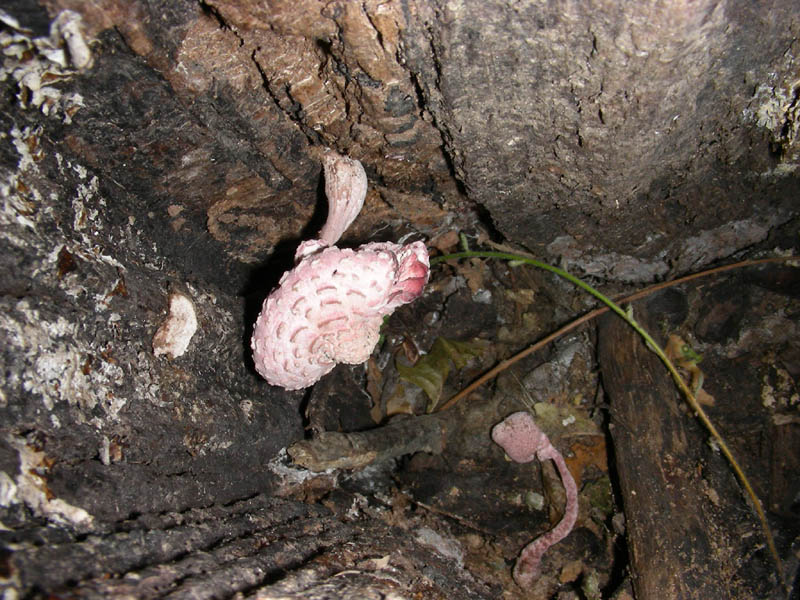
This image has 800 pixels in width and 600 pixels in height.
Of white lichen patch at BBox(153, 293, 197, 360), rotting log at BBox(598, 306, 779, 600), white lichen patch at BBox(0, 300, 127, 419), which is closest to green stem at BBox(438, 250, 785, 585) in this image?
rotting log at BBox(598, 306, 779, 600)

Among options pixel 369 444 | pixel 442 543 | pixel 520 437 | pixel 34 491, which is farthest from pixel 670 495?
pixel 34 491

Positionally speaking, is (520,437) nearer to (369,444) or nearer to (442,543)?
(442,543)

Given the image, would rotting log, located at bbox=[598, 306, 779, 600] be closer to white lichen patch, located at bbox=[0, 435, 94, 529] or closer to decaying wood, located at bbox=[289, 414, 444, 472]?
decaying wood, located at bbox=[289, 414, 444, 472]

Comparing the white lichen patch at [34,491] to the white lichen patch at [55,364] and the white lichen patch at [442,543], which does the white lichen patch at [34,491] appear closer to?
the white lichen patch at [55,364]

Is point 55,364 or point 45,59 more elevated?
point 45,59

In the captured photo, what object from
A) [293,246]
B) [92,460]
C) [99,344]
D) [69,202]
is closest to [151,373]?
[99,344]

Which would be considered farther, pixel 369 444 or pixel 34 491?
pixel 369 444

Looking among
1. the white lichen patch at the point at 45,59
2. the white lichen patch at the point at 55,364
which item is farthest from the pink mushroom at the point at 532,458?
the white lichen patch at the point at 45,59
